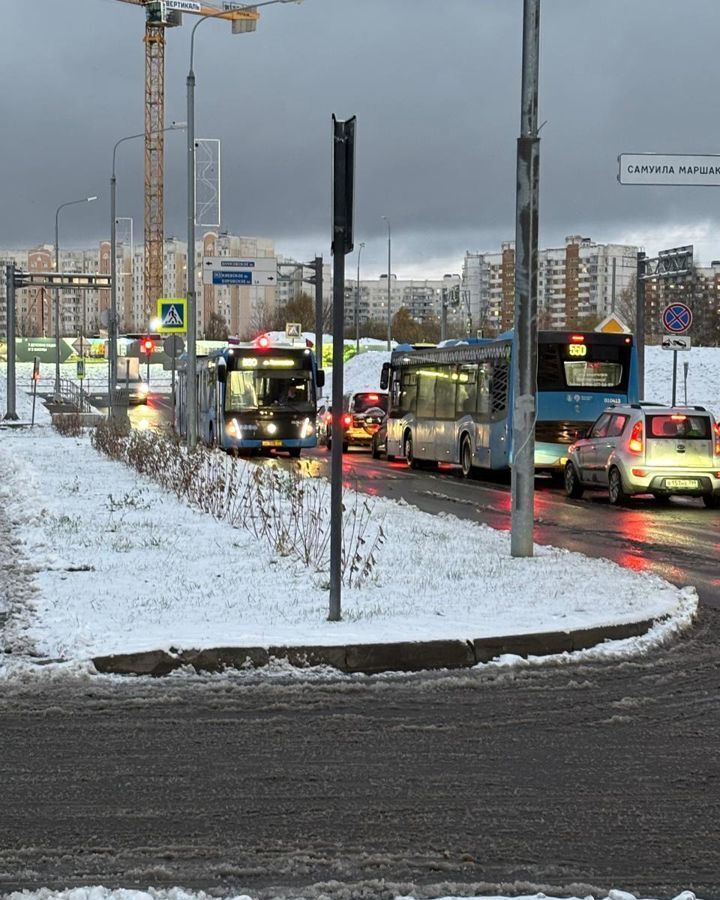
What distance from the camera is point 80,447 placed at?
33844mm

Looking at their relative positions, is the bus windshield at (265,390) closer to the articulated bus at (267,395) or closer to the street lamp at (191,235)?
the articulated bus at (267,395)

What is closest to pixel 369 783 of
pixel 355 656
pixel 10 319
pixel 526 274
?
pixel 355 656

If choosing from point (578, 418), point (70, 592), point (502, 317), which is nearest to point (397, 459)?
point (578, 418)

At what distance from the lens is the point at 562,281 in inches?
6629

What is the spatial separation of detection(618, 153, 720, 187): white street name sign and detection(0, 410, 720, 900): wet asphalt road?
8.23 meters

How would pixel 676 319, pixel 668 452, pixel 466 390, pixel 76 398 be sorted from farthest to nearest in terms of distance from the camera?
pixel 76 398 → pixel 466 390 → pixel 676 319 → pixel 668 452

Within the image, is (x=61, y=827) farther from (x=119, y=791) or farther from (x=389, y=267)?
(x=389, y=267)

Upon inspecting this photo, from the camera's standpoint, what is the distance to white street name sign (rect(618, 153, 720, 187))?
15.4 m

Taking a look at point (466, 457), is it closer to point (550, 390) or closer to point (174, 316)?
point (550, 390)

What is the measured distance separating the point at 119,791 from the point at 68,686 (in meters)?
2.18

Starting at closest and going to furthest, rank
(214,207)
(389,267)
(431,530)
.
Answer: (431,530), (214,207), (389,267)

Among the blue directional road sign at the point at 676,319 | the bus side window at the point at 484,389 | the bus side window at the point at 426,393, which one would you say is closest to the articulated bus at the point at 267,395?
the bus side window at the point at 426,393

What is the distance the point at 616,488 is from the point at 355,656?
49.5ft

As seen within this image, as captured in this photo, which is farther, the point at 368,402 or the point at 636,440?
the point at 368,402
